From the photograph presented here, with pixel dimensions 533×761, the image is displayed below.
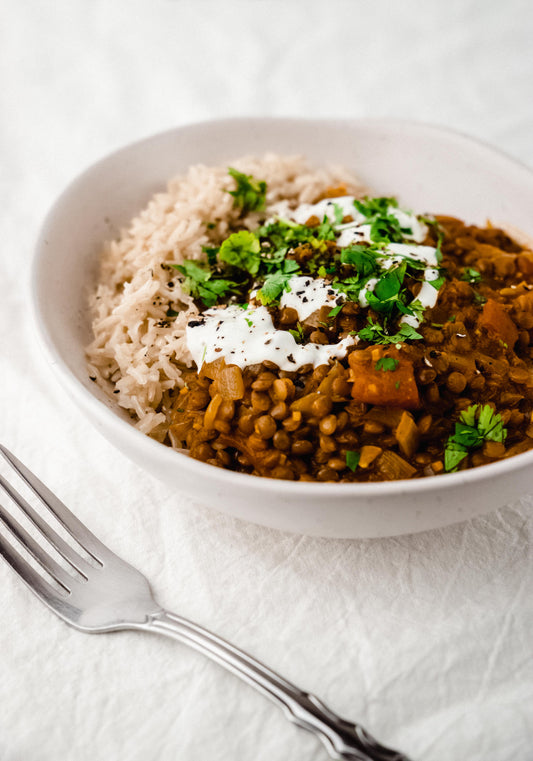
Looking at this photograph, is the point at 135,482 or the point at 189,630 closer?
the point at 189,630

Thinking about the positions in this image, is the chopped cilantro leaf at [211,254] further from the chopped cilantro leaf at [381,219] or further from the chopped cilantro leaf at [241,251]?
the chopped cilantro leaf at [381,219]

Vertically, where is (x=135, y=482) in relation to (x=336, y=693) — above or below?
above

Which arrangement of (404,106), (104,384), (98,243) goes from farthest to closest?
(404,106) → (98,243) → (104,384)

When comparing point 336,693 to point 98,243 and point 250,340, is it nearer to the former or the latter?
point 250,340

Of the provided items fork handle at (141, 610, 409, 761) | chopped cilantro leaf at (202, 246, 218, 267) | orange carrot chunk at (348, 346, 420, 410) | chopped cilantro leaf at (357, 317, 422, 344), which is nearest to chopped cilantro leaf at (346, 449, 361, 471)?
orange carrot chunk at (348, 346, 420, 410)

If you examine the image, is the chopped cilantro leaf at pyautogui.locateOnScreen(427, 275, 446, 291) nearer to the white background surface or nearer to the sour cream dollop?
the sour cream dollop

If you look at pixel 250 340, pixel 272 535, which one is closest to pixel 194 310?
pixel 250 340
